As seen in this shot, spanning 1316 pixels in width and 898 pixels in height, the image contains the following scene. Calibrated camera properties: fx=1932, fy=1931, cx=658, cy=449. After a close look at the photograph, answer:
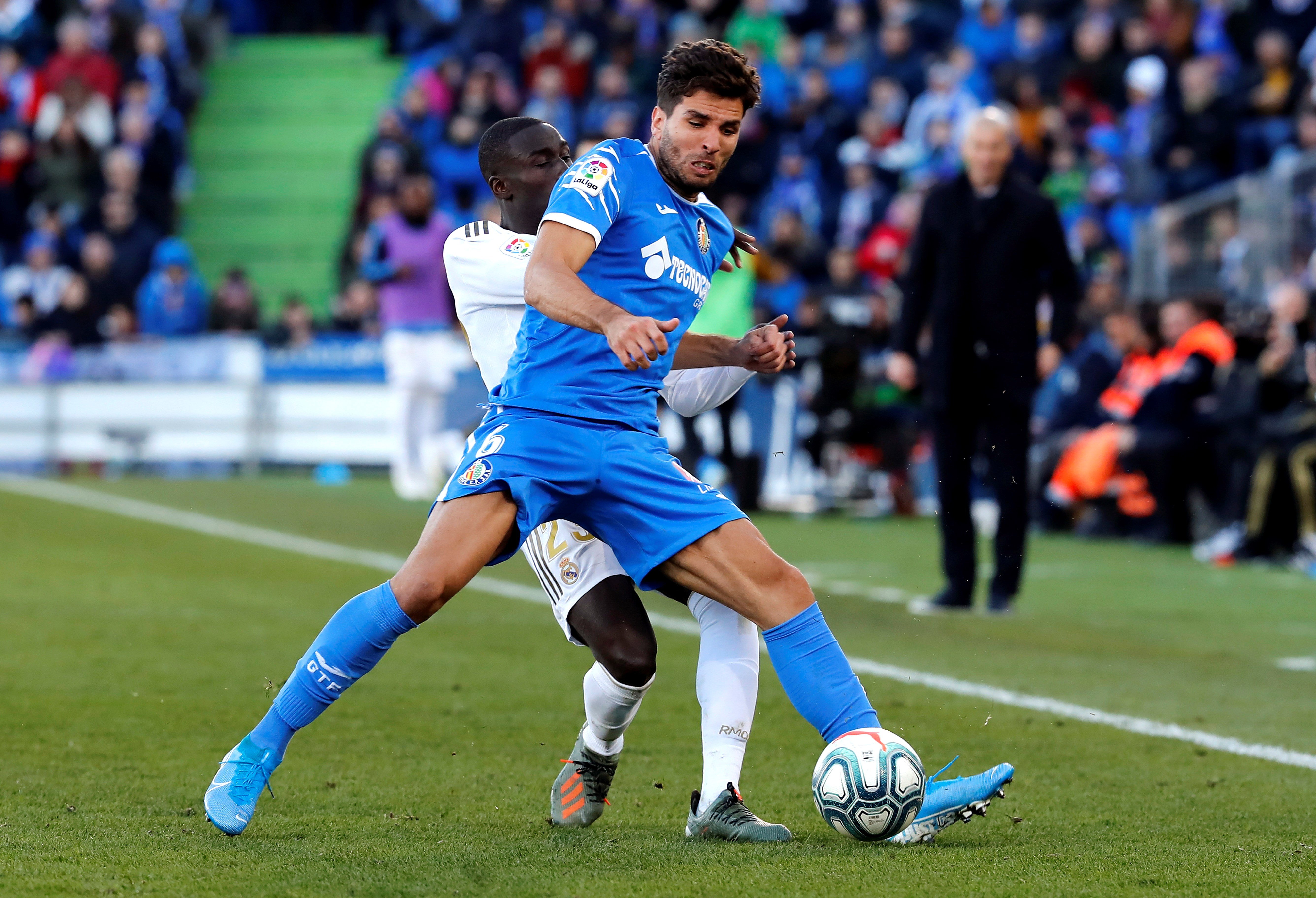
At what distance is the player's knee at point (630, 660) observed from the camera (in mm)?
4578

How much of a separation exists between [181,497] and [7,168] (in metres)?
8.88

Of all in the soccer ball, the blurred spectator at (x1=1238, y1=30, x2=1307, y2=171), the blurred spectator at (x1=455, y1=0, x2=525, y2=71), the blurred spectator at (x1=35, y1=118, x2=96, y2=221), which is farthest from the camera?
the blurred spectator at (x1=455, y1=0, x2=525, y2=71)

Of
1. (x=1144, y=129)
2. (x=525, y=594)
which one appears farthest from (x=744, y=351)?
(x=1144, y=129)

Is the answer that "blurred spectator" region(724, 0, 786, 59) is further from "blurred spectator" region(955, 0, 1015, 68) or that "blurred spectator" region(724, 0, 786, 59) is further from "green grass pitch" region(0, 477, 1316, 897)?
"green grass pitch" region(0, 477, 1316, 897)

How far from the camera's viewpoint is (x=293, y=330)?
20312mm

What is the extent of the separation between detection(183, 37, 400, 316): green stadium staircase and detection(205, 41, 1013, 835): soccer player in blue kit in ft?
66.0

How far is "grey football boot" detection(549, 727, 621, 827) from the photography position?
15.1ft

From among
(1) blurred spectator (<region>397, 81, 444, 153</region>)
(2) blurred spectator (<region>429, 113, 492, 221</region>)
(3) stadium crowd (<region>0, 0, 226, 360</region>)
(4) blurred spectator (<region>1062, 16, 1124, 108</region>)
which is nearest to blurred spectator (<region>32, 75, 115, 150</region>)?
(3) stadium crowd (<region>0, 0, 226, 360</region>)

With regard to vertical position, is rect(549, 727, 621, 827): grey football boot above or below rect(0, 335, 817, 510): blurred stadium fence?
above

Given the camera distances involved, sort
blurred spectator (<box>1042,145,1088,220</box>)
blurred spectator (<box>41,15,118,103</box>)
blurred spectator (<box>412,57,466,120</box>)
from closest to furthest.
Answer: blurred spectator (<box>1042,145,1088,220</box>)
blurred spectator (<box>412,57,466,120</box>)
blurred spectator (<box>41,15,118,103</box>)

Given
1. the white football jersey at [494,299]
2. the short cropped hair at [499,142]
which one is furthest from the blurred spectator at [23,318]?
the white football jersey at [494,299]

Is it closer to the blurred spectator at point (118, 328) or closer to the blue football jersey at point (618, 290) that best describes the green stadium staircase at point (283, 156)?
the blurred spectator at point (118, 328)

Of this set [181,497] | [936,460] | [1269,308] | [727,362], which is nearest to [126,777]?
[727,362]

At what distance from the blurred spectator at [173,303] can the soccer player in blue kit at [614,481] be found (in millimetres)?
16802
